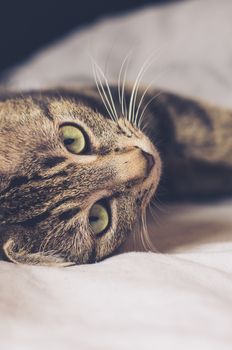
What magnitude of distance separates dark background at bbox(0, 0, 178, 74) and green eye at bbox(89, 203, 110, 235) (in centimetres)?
113

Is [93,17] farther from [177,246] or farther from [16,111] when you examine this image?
[177,246]

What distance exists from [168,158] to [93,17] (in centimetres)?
92

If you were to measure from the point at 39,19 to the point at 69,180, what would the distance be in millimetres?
1220

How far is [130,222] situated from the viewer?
1.06 metres

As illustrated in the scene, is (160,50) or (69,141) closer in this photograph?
(69,141)

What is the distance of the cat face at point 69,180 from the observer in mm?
942

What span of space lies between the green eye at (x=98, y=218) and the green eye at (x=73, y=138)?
0.34ft

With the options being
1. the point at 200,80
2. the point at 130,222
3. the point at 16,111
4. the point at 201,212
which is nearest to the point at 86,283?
the point at 130,222

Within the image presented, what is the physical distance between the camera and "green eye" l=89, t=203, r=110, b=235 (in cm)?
101

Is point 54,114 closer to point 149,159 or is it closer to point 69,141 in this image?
point 69,141

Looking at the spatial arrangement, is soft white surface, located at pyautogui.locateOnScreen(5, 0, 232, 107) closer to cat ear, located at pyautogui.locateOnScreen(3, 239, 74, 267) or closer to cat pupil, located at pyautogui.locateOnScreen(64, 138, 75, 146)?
cat pupil, located at pyautogui.locateOnScreen(64, 138, 75, 146)

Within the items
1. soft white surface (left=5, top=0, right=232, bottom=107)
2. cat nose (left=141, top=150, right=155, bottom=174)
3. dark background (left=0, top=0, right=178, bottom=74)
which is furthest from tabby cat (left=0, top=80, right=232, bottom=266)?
dark background (left=0, top=0, right=178, bottom=74)

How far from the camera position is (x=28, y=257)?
0.93 metres

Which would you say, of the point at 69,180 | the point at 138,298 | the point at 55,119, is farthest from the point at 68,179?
the point at 138,298
